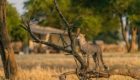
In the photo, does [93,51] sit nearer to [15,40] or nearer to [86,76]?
[86,76]

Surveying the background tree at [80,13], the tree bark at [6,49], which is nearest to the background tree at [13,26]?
the background tree at [80,13]

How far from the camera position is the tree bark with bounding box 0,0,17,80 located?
16.0 metres

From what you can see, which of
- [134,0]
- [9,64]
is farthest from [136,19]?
[9,64]

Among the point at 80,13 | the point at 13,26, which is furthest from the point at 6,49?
the point at 13,26

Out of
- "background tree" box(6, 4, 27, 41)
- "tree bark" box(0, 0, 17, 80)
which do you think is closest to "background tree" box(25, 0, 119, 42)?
"tree bark" box(0, 0, 17, 80)

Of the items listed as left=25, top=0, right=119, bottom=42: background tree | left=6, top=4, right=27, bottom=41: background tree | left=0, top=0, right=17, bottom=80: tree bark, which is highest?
left=0, top=0, right=17, bottom=80: tree bark

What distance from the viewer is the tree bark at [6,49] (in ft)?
52.6

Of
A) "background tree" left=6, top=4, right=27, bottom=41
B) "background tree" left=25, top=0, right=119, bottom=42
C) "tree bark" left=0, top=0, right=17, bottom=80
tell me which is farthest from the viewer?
"background tree" left=6, top=4, right=27, bottom=41

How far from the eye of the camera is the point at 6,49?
640 inches

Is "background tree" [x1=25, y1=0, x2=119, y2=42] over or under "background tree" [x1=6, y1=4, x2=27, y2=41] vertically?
over

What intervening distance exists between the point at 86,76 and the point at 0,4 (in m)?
4.47

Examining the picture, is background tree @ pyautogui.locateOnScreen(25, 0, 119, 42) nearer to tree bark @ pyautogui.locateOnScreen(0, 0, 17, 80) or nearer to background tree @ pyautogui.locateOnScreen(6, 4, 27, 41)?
tree bark @ pyautogui.locateOnScreen(0, 0, 17, 80)

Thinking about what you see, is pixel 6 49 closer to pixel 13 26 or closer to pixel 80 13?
pixel 80 13

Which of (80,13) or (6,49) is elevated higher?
(6,49)
